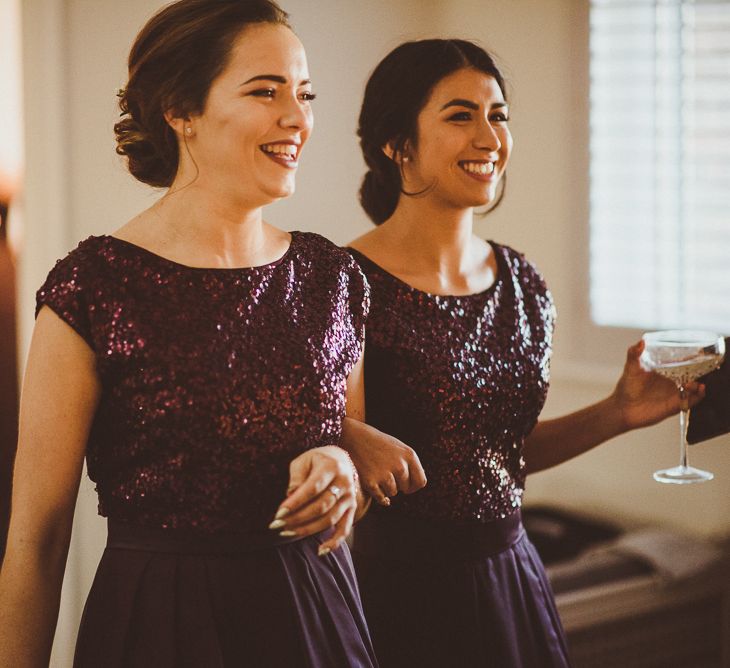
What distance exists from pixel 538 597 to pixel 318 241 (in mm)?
638

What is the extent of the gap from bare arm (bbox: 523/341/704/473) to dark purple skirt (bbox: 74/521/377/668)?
24.0 inches

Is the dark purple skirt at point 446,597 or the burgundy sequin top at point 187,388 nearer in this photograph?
the burgundy sequin top at point 187,388

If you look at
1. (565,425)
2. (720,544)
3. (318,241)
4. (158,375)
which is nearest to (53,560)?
(158,375)

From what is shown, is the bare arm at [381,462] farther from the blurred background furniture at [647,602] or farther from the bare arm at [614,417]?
the blurred background furniture at [647,602]

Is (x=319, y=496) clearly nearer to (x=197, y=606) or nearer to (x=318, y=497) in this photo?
(x=318, y=497)

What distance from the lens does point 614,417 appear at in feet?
5.41

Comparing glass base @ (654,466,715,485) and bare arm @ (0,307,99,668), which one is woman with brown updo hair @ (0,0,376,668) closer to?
bare arm @ (0,307,99,668)

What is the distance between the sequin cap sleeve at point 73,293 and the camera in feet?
3.59

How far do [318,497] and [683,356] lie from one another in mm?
713

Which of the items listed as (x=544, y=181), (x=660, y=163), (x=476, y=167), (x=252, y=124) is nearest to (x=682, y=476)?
(x=476, y=167)

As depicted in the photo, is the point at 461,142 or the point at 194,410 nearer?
the point at 194,410

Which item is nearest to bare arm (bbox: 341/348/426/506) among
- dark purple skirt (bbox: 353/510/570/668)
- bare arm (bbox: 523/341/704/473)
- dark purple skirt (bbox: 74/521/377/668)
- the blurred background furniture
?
dark purple skirt (bbox: 74/521/377/668)

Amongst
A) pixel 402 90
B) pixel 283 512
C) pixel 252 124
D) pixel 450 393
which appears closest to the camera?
pixel 283 512

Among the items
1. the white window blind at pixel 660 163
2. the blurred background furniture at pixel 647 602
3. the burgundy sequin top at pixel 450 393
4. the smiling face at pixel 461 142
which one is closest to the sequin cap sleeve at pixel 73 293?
the burgundy sequin top at pixel 450 393
